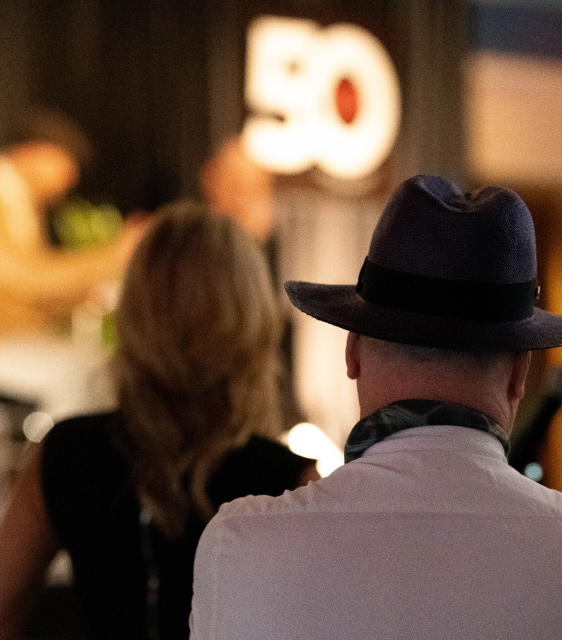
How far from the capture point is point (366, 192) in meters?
4.63

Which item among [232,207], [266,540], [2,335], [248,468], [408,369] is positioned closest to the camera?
[266,540]

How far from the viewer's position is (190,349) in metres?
1.30

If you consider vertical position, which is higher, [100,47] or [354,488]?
[100,47]

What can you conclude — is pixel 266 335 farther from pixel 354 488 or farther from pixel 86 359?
pixel 86 359

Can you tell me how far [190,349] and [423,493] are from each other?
650 mm

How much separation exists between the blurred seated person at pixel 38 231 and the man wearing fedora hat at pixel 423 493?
3251mm

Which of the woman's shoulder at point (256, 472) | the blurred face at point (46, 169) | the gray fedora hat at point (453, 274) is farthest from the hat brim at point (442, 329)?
the blurred face at point (46, 169)

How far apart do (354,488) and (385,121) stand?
4047 millimetres

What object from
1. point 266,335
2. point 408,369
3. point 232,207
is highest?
point 408,369

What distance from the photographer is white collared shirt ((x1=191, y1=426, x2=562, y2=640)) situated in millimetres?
688

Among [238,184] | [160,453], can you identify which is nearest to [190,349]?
[160,453]

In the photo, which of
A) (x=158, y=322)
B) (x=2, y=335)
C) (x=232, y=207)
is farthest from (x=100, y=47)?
(x=158, y=322)

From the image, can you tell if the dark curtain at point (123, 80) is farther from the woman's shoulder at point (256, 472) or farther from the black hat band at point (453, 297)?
the black hat band at point (453, 297)

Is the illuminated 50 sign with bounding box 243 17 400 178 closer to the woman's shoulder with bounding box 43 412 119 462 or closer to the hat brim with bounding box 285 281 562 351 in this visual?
the woman's shoulder with bounding box 43 412 119 462
